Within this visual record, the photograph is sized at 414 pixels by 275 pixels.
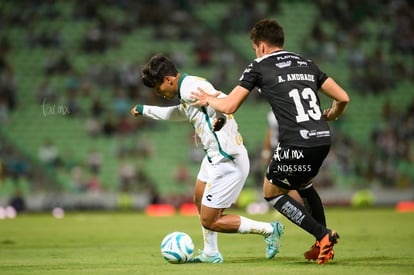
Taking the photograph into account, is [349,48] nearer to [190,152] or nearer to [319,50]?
[319,50]

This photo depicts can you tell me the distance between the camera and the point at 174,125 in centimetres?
2784

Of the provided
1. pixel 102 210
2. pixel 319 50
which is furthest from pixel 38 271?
pixel 319 50

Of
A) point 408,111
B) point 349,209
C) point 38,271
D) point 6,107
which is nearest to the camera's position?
point 38,271

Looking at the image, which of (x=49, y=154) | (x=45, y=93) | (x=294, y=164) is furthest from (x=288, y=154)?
(x=45, y=93)

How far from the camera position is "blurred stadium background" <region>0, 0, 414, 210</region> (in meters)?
25.7

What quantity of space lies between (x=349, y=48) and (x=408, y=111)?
3703mm

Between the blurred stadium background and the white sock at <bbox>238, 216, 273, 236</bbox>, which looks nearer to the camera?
the white sock at <bbox>238, 216, 273, 236</bbox>

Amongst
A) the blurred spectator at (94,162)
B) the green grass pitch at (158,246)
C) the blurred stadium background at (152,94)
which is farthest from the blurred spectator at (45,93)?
the green grass pitch at (158,246)

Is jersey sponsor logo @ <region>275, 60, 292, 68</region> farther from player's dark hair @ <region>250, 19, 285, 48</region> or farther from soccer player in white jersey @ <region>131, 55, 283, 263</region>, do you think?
soccer player in white jersey @ <region>131, 55, 283, 263</region>

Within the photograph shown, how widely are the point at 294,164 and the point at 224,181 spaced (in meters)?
0.89

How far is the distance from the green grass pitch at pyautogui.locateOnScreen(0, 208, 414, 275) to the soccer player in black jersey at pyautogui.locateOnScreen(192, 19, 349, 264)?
23.5 inches

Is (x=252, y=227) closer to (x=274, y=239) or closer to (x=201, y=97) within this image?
(x=274, y=239)

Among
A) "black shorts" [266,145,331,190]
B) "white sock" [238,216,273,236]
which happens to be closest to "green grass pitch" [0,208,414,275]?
"white sock" [238,216,273,236]

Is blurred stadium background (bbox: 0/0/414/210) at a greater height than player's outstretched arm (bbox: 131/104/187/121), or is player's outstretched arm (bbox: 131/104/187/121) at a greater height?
blurred stadium background (bbox: 0/0/414/210)
